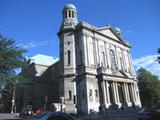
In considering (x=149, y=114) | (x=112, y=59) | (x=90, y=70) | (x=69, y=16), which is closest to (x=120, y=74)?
(x=112, y=59)

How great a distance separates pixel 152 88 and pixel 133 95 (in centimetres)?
1595

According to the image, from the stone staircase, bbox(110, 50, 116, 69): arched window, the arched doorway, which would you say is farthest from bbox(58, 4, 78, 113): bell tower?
the arched doorway

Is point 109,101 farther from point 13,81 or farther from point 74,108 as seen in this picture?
point 13,81

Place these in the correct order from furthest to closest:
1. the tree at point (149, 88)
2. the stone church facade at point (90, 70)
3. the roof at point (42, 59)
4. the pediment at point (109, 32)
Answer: the tree at point (149, 88)
the roof at point (42, 59)
the pediment at point (109, 32)
the stone church facade at point (90, 70)

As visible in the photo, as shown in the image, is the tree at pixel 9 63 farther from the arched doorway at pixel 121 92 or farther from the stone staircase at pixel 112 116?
the arched doorway at pixel 121 92

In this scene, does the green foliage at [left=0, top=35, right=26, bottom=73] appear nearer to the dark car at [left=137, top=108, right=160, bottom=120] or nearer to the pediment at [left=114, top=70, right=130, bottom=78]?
the dark car at [left=137, top=108, right=160, bottom=120]

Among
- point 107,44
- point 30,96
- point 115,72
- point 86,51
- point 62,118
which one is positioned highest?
point 107,44

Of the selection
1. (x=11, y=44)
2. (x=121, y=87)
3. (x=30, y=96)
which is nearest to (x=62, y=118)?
(x=11, y=44)

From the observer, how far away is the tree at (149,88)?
62188 millimetres

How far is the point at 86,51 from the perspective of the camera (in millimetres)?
43875

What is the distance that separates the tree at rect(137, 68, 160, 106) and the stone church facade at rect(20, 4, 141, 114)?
534 inches

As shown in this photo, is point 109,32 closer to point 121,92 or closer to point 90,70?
point 90,70

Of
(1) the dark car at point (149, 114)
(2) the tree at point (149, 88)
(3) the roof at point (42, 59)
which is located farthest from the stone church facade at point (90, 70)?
(1) the dark car at point (149, 114)

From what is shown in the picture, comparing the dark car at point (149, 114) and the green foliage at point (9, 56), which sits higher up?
the green foliage at point (9, 56)
